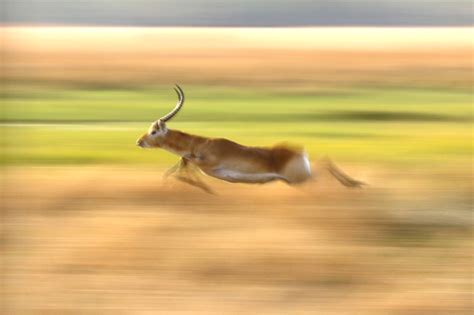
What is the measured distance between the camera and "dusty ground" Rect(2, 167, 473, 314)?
8.87ft

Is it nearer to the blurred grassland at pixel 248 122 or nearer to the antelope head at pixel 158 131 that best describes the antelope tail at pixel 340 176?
the blurred grassland at pixel 248 122

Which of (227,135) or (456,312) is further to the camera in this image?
(227,135)

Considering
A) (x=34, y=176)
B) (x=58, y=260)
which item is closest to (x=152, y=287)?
(x=58, y=260)

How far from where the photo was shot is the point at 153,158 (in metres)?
3.41

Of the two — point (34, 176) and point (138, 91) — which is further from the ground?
point (138, 91)

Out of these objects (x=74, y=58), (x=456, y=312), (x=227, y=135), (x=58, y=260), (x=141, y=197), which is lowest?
(x=456, y=312)

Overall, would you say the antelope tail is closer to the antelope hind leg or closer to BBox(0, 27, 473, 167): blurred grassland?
BBox(0, 27, 473, 167): blurred grassland

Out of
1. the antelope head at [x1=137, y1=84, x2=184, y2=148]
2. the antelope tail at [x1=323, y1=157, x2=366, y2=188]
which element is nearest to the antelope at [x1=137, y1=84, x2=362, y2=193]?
the antelope head at [x1=137, y1=84, x2=184, y2=148]

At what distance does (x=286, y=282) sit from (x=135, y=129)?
958mm

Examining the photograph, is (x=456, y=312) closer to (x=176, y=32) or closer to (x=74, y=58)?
(x=176, y=32)

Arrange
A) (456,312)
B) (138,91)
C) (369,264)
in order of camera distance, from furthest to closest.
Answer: (138,91)
(369,264)
(456,312)

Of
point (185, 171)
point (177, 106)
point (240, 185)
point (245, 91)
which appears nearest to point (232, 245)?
point (240, 185)

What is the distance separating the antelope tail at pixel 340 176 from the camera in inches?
133

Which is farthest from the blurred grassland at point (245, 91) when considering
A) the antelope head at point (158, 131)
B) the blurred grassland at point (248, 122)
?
the antelope head at point (158, 131)
